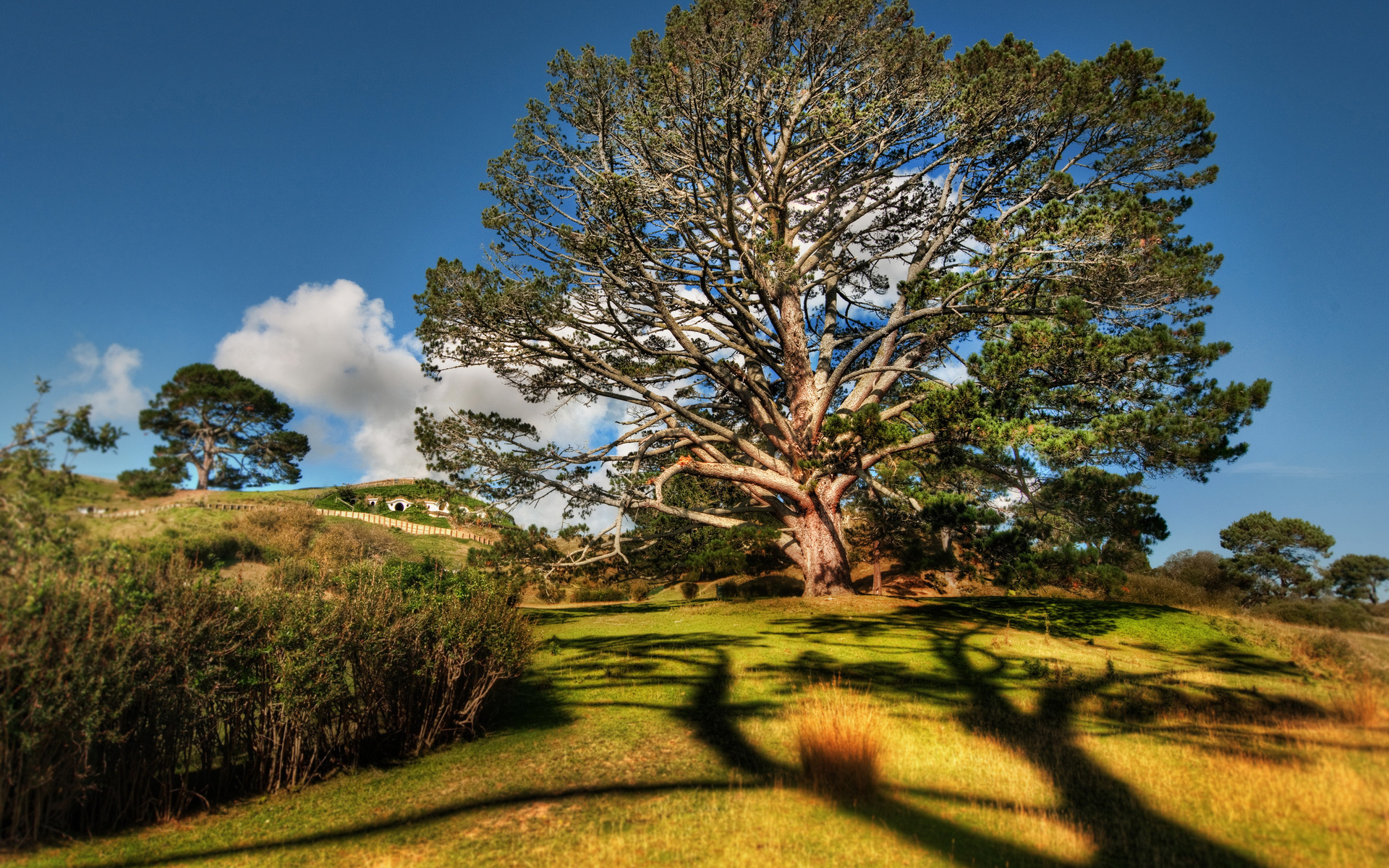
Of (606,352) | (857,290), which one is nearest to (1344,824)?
(606,352)

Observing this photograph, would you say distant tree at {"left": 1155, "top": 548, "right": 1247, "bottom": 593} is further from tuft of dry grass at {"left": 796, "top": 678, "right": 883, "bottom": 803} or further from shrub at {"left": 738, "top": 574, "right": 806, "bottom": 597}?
tuft of dry grass at {"left": 796, "top": 678, "right": 883, "bottom": 803}

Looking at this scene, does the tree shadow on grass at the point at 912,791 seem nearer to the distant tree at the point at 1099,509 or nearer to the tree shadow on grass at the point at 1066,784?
the tree shadow on grass at the point at 1066,784

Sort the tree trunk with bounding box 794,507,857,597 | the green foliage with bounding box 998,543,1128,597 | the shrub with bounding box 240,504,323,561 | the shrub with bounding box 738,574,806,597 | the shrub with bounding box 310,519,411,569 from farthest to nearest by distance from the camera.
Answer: the shrub with bounding box 240,504,323,561 → the shrub with bounding box 738,574,806,597 → the shrub with bounding box 310,519,411,569 → the tree trunk with bounding box 794,507,857,597 → the green foliage with bounding box 998,543,1128,597

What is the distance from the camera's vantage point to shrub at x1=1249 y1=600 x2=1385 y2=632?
9570 millimetres

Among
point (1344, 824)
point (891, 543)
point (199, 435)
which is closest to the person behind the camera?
point (1344, 824)

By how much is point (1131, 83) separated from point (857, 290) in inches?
310

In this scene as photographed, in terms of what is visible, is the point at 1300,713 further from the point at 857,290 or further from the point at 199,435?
the point at 199,435

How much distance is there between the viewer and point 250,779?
5695 mm

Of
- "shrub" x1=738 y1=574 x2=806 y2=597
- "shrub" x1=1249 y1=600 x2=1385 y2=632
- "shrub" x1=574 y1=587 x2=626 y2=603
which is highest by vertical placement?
"shrub" x1=1249 y1=600 x2=1385 y2=632

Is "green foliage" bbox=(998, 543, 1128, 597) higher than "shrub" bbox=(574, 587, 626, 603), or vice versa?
"green foliage" bbox=(998, 543, 1128, 597)

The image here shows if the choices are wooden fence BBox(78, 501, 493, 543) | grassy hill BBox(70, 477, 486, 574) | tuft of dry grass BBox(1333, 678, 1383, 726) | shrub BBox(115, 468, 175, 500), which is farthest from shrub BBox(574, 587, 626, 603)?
tuft of dry grass BBox(1333, 678, 1383, 726)

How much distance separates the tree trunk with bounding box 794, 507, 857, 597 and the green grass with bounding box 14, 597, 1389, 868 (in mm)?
5805

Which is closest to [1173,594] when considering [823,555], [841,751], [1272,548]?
[1272,548]

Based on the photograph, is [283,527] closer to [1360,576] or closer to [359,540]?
[359,540]
